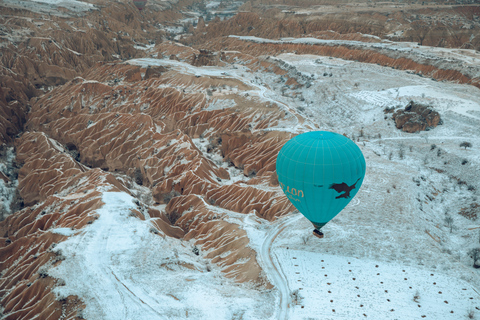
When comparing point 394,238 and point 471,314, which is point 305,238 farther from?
point 471,314

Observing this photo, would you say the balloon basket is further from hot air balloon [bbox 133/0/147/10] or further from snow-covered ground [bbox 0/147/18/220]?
hot air balloon [bbox 133/0/147/10]

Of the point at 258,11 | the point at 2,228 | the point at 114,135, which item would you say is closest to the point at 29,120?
the point at 114,135

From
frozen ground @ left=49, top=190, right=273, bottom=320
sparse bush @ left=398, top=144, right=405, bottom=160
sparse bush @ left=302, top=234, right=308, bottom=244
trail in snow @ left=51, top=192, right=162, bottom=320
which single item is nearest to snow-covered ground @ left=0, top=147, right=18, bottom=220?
trail in snow @ left=51, top=192, right=162, bottom=320

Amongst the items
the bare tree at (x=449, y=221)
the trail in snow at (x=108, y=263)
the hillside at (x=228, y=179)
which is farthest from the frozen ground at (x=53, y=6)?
the bare tree at (x=449, y=221)

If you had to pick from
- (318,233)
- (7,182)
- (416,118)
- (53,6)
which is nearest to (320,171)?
(318,233)

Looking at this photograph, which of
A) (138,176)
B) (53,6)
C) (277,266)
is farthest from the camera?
(53,6)

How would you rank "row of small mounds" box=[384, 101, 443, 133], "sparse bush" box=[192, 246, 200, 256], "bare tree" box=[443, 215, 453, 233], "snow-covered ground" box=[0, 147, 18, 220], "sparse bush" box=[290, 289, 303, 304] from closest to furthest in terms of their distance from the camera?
"sparse bush" box=[290, 289, 303, 304], "sparse bush" box=[192, 246, 200, 256], "bare tree" box=[443, 215, 453, 233], "snow-covered ground" box=[0, 147, 18, 220], "row of small mounds" box=[384, 101, 443, 133]
